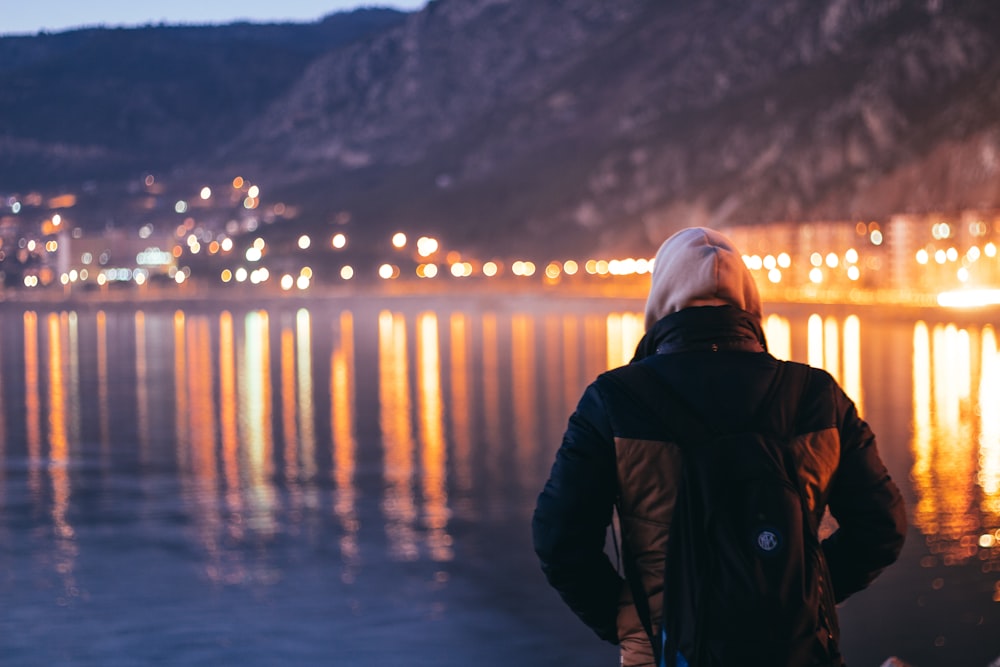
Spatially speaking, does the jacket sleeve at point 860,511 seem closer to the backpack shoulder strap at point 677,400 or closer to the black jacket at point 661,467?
the black jacket at point 661,467

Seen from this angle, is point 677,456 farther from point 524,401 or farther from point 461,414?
point 524,401

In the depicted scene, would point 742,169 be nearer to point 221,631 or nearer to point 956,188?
point 956,188

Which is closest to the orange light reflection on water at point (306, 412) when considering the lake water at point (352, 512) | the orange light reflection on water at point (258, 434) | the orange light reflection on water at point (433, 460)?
the lake water at point (352, 512)

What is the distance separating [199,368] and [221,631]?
44519 millimetres

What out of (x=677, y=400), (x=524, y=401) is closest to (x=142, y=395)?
(x=524, y=401)

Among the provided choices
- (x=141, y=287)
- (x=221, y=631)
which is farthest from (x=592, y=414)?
(x=141, y=287)

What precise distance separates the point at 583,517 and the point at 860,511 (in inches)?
27.6

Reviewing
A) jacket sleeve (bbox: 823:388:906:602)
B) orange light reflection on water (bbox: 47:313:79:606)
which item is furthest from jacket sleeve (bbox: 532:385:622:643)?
orange light reflection on water (bbox: 47:313:79:606)

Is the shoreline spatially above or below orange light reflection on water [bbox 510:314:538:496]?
above

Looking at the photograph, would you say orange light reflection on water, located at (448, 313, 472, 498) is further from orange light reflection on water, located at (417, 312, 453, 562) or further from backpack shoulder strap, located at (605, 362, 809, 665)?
backpack shoulder strap, located at (605, 362, 809, 665)

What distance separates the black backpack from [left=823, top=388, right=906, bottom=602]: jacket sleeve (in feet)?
0.70

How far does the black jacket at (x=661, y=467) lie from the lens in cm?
346

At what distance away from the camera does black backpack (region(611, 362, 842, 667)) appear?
10.8 ft

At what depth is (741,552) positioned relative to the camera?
3.29 metres
